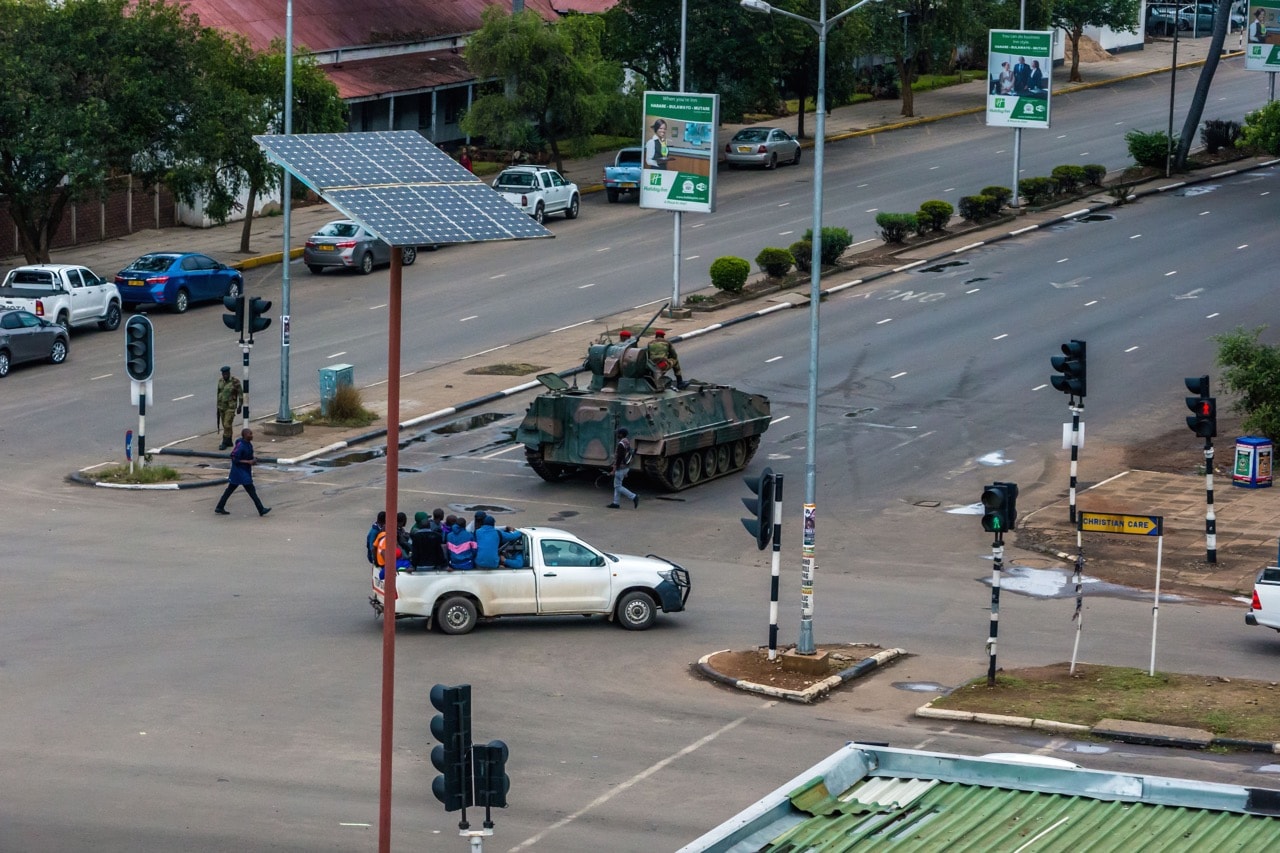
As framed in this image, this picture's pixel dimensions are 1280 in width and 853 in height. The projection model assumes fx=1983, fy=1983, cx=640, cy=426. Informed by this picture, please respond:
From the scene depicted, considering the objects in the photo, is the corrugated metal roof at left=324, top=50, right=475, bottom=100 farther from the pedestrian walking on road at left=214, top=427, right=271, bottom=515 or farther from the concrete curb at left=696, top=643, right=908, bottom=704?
the concrete curb at left=696, top=643, right=908, bottom=704

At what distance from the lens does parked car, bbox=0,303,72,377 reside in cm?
3938

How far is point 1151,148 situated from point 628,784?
46968mm

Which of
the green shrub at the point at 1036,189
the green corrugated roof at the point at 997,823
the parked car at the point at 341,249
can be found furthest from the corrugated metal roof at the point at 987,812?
the green shrub at the point at 1036,189

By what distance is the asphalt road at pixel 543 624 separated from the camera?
1823 centimetres

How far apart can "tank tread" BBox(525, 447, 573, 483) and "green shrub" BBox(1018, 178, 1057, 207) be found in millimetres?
27546

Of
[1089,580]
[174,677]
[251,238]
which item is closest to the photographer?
[174,677]

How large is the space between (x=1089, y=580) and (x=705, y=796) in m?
11.9

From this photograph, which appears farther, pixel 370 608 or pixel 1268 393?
pixel 1268 393

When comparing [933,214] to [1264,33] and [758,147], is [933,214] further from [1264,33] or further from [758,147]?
[1264,33]

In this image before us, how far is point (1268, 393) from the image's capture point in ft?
118

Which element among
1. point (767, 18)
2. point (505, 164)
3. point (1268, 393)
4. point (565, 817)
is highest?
point (767, 18)

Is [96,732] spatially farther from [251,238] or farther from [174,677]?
[251,238]

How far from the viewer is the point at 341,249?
163 ft

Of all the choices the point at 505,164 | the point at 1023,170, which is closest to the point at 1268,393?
the point at 1023,170
